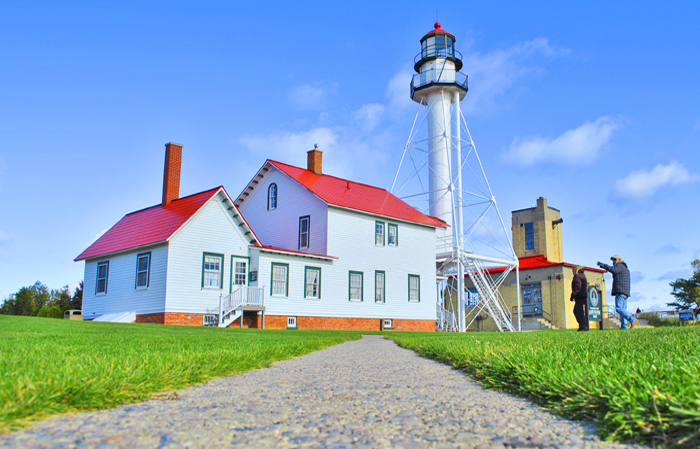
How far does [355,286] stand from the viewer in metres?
29.2

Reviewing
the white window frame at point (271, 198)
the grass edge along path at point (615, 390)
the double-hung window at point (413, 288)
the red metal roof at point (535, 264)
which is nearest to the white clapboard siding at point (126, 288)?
the white window frame at point (271, 198)

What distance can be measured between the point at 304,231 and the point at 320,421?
85.3 feet

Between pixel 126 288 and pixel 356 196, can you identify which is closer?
pixel 126 288

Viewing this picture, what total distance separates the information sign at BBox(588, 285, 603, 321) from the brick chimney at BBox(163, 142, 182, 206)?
1995 cm

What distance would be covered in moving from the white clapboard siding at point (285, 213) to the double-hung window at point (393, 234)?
4456 millimetres

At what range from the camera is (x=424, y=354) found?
8.77 metres

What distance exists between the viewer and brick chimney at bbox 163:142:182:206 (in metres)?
27.3

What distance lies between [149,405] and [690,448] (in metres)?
3.31

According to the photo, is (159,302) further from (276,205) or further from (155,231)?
(276,205)

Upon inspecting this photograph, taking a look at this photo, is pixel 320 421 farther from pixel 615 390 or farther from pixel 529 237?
pixel 529 237

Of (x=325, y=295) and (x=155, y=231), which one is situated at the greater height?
(x=155, y=231)

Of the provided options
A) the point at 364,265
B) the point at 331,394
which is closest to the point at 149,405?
the point at 331,394

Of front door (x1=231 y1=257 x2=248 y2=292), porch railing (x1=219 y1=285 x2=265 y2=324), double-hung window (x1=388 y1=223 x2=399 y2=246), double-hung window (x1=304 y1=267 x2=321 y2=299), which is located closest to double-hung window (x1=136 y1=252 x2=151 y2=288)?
porch railing (x1=219 y1=285 x2=265 y2=324)

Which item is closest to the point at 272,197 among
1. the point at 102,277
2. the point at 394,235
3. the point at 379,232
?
the point at 379,232
